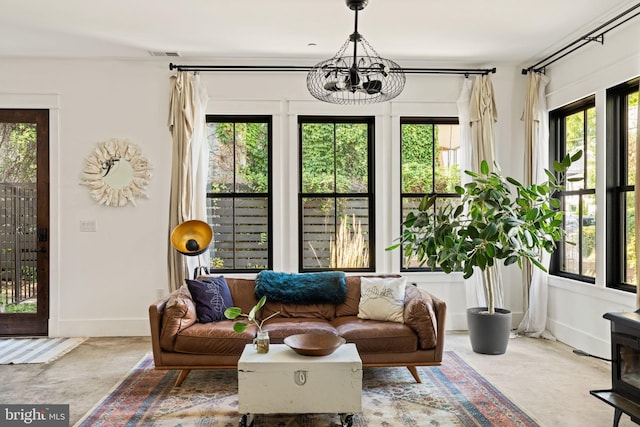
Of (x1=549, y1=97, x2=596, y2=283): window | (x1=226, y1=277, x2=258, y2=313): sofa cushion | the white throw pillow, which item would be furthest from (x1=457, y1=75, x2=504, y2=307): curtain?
(x1=226, y1=277, x2=258, y2=313): sofa cushion

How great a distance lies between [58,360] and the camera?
A: 4.25 m

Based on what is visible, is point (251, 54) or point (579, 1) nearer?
point (579, 1)

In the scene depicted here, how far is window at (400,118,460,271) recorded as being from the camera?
213 inches

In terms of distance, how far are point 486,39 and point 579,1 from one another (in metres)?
0.96

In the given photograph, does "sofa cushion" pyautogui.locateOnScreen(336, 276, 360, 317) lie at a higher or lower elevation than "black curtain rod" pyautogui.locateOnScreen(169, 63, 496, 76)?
lower

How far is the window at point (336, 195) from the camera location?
17.5 ft

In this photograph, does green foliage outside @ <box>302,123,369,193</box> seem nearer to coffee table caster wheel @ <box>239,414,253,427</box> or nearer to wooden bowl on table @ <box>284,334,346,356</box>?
wooden bowl on table @ <box>284,334,346,356</box>

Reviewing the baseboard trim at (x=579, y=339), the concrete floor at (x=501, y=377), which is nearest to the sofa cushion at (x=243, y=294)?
the concrete floor at (x=501, y=377)

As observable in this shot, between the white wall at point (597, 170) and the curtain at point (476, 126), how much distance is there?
633 millimetres

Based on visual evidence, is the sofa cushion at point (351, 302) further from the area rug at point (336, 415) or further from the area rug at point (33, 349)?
the area rug at point (33, 349)

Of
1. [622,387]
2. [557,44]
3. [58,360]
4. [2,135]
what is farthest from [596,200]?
[2,135]

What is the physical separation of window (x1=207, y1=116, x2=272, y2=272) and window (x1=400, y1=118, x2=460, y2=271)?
150 centimetres

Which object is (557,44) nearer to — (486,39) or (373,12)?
(486,39)

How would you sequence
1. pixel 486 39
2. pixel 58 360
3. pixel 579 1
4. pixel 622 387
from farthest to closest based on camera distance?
pixel 486 39
pixel 58 360
pixel 579 1
pixel 622 387
